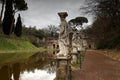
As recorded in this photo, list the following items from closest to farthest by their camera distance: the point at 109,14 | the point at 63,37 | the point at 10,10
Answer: the point at 63,37
the point at 109,14
the point at 10,10

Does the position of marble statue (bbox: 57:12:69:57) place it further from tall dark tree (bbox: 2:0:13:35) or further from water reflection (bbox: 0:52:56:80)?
tall dark tree (bbox: 2:0:13:35)

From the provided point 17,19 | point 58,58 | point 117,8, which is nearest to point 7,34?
point 17,19

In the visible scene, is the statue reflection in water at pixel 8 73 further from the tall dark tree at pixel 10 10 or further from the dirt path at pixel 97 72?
the tall dark tree at pixel 10 10

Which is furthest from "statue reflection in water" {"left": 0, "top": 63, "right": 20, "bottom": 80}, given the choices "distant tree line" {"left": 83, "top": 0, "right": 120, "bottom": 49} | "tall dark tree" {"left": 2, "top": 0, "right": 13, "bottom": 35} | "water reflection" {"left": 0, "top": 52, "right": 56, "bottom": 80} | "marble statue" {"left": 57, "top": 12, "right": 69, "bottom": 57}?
"tall dark tree" {"left": 2, "top": 0, "right": 13, "bottom": 35}

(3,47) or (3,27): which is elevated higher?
(3,27)

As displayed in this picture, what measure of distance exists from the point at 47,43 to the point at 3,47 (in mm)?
52243

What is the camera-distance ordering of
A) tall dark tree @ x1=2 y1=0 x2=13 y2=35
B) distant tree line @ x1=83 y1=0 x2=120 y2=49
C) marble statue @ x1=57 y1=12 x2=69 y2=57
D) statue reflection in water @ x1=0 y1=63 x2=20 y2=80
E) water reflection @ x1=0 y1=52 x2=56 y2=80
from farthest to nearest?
tall dark tree @ x1=2 y1=0 x2=13 y2=35, distant tree line @ x1=83 y1=0 x2=120 y2=49, water reflection @ x1=0 y1=52 x2=56 y2=80, statue reflection in water @ x1=0 y1=63 x2=20 y2=80, marble statue @ x1=57 y1=12 x2=69 y2=57

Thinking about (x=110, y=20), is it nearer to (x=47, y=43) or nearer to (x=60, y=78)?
(x=60, y=78)

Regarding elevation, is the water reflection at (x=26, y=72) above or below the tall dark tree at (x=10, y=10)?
below

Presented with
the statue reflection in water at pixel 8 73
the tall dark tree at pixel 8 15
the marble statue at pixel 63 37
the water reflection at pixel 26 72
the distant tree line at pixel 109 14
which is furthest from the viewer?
the tall dark tree at pixel 8 15

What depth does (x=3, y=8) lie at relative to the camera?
156 ft

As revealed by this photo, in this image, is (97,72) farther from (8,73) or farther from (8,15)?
(8,15)

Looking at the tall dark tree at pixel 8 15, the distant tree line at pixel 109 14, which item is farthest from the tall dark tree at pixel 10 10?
the distant tree line at pixel 109 14

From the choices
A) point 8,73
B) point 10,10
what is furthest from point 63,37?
point 10,10
